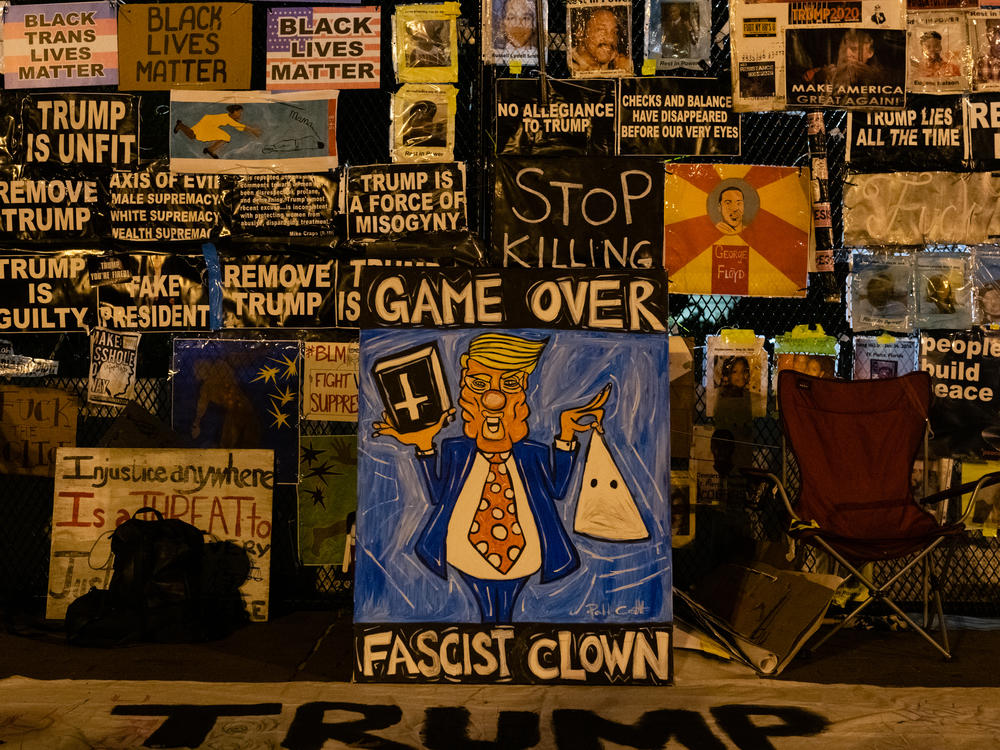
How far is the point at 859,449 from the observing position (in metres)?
4.08

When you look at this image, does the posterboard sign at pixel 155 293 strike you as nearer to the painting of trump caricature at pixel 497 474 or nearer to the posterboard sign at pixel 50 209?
the posterboard sign at pixel 50 209

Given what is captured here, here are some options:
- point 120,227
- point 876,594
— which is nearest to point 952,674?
point 876,594

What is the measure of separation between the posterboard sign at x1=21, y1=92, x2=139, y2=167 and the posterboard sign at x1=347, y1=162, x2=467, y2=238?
1221mm

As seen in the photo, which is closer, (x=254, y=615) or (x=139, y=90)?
(x=254, y=615)

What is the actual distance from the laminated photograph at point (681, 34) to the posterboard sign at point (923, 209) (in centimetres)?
105

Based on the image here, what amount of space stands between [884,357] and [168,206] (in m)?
3.75

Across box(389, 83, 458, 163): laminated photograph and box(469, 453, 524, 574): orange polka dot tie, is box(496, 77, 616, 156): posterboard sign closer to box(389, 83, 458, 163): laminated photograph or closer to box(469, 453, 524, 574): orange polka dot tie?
box(389, 83, 458, 163): laminated photograph

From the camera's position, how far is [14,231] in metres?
4.63

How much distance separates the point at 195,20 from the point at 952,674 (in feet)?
15.2

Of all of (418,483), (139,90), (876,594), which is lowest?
(876,594)

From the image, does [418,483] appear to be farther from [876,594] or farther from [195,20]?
[195,20]

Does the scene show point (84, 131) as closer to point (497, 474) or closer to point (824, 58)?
point (497, 474)

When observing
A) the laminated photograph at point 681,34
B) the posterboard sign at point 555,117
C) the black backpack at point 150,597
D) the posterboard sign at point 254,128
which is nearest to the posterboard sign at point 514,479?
the black backpack at point 150,597

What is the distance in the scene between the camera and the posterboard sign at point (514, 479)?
321cm
